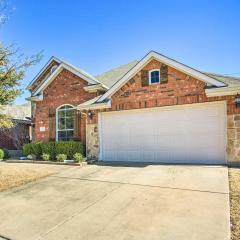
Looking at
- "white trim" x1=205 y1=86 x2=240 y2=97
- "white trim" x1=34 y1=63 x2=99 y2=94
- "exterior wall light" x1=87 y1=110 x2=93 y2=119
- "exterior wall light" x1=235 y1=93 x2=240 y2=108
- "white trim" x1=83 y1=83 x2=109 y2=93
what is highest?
A: "white trim" x1=34 y1=63 x2=99 y2=94

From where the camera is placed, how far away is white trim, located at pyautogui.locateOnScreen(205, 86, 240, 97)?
9.81 meters

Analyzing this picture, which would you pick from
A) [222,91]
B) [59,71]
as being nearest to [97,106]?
[59,71]

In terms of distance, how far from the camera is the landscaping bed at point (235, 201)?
4.03 m

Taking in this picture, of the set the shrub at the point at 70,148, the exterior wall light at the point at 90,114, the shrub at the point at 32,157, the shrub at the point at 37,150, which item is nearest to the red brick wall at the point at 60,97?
the shrub at the point at 70,148

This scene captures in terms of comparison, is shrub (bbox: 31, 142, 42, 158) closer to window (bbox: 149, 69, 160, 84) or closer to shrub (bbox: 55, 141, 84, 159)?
→ shrub (bbox: 55, 141, 84, 159)

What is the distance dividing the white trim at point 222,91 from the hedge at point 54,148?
7.66m

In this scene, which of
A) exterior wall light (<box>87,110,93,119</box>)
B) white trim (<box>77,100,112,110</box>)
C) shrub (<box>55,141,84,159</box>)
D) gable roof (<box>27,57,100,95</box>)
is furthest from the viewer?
gable roof (<box>27,57,100,95</box>)

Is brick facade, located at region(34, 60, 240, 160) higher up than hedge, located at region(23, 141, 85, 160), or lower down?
higher up

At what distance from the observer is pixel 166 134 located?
11414mm

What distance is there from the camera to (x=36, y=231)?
4.29 m

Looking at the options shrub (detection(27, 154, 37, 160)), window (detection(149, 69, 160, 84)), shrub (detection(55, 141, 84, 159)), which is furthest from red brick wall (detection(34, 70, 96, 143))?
window (detection(149, 69, 160, 84))

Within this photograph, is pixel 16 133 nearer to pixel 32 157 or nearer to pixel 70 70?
pixel 32 157

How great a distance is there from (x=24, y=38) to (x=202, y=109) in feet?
26.8

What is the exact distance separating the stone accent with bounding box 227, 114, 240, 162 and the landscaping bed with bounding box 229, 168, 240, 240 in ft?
4.24
